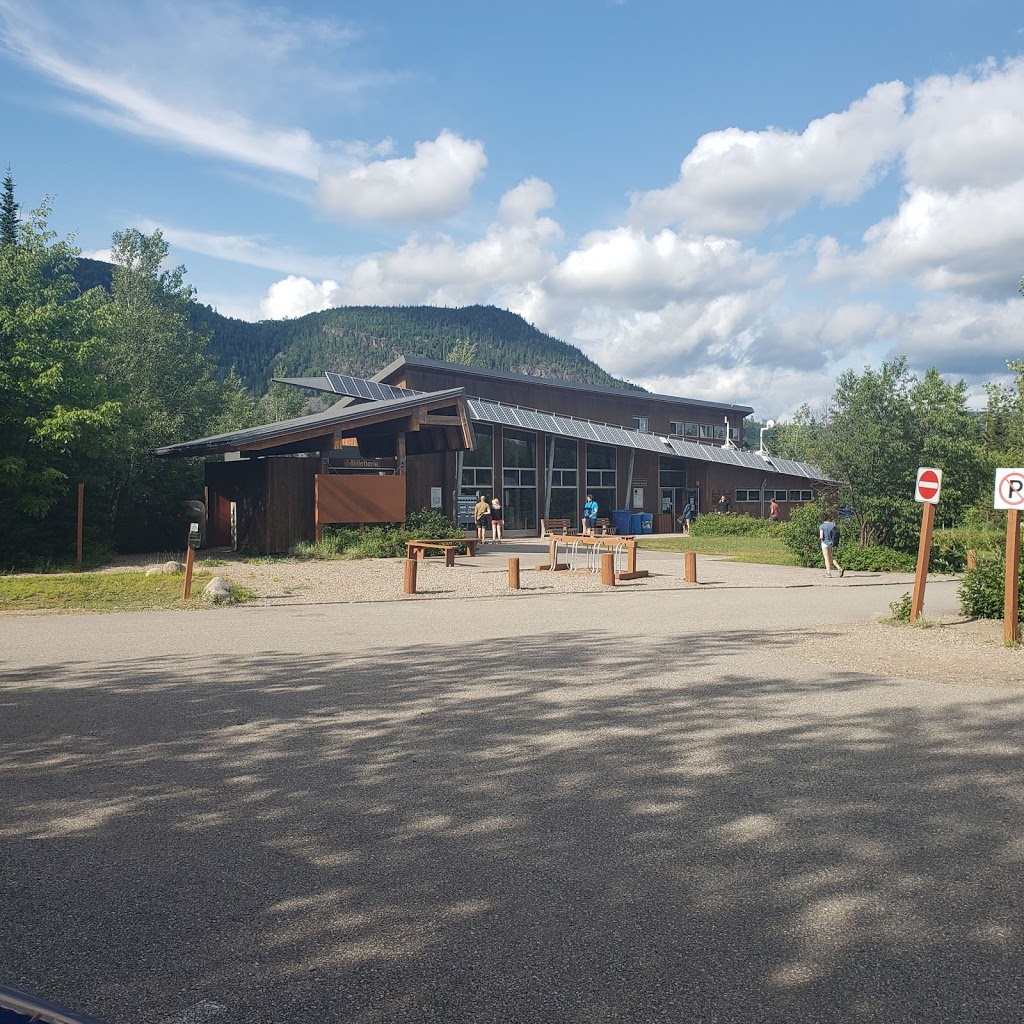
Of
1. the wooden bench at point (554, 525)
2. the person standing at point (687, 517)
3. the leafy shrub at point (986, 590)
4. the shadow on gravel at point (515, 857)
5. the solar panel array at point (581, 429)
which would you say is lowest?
the shadow on gravel at point (515, 857)

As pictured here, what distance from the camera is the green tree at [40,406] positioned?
21469 millimetres

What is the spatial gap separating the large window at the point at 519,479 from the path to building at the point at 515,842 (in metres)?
31.1

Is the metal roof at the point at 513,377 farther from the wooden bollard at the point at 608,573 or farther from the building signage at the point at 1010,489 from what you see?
the building signage at the point at 1010,489

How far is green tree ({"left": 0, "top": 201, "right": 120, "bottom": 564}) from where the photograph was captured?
70.4ft

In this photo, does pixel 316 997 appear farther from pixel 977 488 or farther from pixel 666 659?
pixel 977 488

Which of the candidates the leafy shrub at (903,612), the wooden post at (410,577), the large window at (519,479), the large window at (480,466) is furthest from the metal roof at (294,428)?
the leafy shrub at (903,612)

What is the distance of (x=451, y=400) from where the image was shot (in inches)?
1086

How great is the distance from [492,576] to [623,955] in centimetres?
1729

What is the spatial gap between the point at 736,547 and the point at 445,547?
13.8 meters

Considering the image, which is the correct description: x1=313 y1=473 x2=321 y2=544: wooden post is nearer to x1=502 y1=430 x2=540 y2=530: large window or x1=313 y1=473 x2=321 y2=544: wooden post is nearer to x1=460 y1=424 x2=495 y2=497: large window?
x1=460 y1=424 x2=495 y2=497: large window

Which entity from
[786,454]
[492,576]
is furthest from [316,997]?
[786,454]

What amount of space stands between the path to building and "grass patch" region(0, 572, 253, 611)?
254 inches

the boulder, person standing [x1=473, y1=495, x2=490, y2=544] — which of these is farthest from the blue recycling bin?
the boulder

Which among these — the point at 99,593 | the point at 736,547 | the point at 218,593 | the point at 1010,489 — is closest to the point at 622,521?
the point at 736,547
